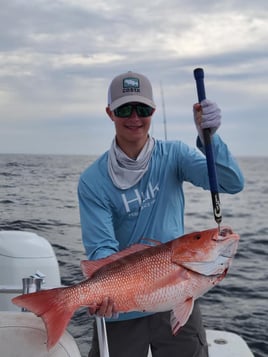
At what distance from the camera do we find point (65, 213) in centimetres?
1959

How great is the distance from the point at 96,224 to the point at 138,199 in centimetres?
34

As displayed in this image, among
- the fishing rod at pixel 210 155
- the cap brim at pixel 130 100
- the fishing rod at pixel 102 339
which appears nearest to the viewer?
the fishing rod at pixel 102 339

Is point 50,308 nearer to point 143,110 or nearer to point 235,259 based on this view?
point 143,110

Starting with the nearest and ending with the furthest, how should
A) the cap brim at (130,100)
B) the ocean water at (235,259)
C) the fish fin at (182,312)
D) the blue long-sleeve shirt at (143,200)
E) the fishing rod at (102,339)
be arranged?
the fish fin at (182,312), the fishing rod at (102,339), the cap brim at (130,100), the blue long-sleeve shirt at (143,200), the ocean water at (235,259)

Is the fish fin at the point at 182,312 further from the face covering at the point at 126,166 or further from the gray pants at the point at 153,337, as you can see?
the face covering at the point at 126,166

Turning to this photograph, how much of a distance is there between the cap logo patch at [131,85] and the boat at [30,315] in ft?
4.69

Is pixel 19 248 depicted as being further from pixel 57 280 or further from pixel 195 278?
pixel 195 278

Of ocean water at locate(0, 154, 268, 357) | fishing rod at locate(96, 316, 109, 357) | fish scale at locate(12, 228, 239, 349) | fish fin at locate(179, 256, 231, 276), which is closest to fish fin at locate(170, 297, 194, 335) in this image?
fish scale at locate(12, 228, 239, 349)

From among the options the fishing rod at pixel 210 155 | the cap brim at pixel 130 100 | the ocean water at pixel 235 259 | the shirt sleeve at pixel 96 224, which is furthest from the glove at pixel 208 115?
the ocean water at pixel 235 259

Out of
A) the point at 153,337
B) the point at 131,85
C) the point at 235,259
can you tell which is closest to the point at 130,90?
the point at 131,85

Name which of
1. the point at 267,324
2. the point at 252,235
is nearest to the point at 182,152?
the point at 267,324

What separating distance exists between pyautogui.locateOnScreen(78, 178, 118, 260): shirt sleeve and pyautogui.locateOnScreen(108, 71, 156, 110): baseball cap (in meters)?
0.61

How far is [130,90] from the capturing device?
3.43 m

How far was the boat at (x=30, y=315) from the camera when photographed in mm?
3037
